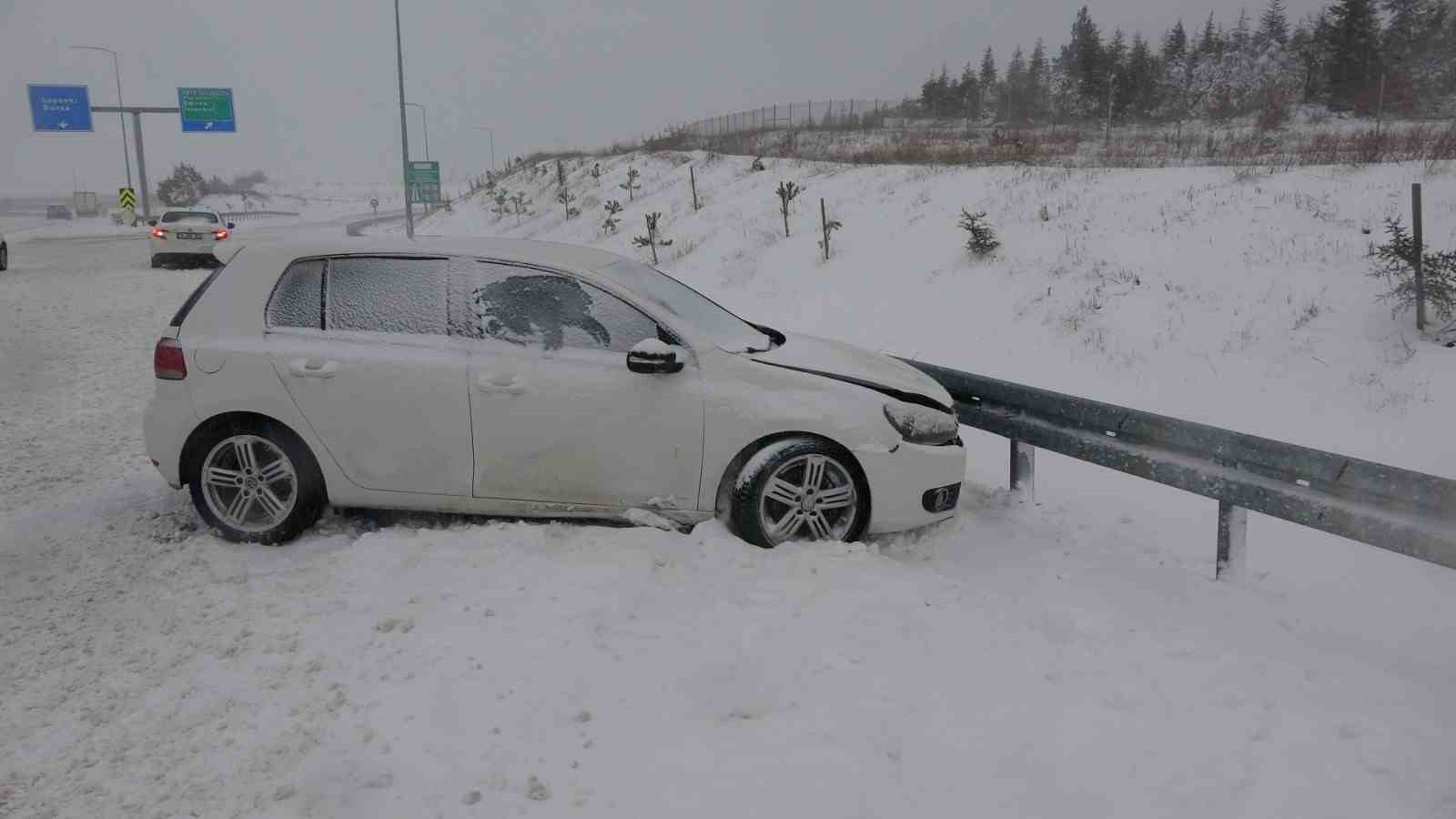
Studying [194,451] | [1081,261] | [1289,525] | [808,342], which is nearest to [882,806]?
[808,342]

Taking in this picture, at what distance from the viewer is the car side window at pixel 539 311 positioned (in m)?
4.86

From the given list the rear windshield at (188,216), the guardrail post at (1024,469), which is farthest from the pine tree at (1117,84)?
the guardrail post at (1024,469)

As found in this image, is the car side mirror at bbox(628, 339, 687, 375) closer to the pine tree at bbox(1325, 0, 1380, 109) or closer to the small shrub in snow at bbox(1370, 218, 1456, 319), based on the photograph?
the small shrub in snow at bbox(1370, 218, 1456, 319)

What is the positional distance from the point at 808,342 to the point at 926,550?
1.43 meters

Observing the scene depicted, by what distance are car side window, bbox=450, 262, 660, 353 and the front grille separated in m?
1.62

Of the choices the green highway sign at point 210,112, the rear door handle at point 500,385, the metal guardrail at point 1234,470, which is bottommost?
the metal guardrail at point 1234,470

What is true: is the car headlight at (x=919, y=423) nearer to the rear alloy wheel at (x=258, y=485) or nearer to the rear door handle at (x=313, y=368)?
the rear door handle at (x=313, y=368)

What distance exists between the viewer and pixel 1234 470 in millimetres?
4613

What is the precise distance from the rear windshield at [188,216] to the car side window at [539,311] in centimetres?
2204

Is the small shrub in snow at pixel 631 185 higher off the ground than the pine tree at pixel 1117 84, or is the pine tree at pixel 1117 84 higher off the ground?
the pine tree at pixel 1117 84

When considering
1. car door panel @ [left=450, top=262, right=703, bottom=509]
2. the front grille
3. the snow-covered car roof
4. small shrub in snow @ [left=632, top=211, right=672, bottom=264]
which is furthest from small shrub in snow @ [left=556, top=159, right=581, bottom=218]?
the front grille

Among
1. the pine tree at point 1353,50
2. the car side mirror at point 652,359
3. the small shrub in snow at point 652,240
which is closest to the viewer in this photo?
the car side mirror at point 652,359

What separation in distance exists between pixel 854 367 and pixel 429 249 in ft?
7.86

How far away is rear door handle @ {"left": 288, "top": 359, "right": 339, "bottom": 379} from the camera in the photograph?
15.8 feet
